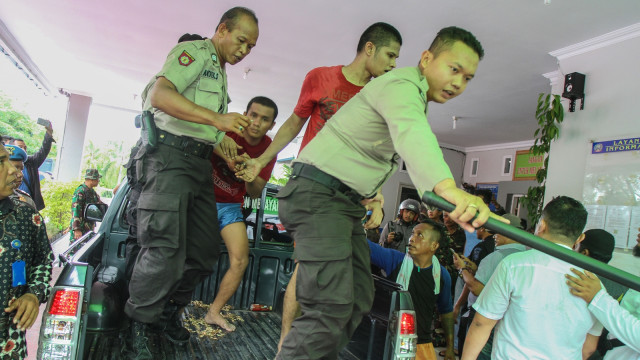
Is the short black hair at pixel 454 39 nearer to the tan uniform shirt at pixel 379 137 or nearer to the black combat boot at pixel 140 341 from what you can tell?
the tan uniform shirt at pixel 379 137

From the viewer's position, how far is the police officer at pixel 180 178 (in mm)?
2076

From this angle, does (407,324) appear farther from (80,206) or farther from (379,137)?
(80,206)

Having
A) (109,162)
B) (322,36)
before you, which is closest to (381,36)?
(322,36)

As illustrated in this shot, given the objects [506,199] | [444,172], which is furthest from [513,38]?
[506,199]

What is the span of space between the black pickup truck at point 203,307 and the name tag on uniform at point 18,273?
159 mm

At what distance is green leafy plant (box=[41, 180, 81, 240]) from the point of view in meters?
10.4

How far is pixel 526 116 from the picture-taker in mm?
9211

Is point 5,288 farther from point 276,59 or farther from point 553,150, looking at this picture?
point 276,59

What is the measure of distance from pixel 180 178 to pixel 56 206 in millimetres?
10348

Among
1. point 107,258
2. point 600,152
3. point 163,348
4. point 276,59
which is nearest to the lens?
point 163,348

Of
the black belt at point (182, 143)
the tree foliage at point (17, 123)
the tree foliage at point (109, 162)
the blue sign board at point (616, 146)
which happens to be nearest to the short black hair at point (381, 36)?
the black belt at point (182, 143)

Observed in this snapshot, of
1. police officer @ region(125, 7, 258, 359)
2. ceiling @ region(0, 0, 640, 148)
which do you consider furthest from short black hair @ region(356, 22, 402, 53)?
ceiling @ region(0, 0, 640, 148)

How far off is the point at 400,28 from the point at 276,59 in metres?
2.98

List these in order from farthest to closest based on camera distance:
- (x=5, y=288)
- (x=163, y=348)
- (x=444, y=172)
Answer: (x=163, y=348) → (x=5, y=288) → (x=444, y=172)
